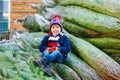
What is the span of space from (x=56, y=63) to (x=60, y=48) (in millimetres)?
194

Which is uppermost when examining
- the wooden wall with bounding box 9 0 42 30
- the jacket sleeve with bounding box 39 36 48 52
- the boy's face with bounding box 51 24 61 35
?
the boy's face with bounding box 51 24 61 35

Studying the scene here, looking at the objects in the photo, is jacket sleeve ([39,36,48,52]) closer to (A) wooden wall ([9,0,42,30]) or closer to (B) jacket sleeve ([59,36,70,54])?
(B) jacket sleeve ([59,36,70,54])

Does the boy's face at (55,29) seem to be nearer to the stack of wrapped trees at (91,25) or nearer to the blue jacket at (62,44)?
the blue jacket at (62,44)

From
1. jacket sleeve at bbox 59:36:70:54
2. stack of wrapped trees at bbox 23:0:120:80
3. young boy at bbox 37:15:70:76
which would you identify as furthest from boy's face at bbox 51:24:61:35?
stack of wrapped trees at bbox 23:0:120:80

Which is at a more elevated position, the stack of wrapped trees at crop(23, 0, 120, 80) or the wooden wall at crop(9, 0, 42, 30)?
the stack of wrapped trees at crop(23, 0, 120, 80)

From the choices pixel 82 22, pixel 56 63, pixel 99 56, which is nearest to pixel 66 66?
pixel 56 63

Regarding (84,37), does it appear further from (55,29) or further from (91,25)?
(55,29)

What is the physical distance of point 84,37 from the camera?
20.6 feet

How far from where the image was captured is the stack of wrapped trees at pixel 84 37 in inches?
215

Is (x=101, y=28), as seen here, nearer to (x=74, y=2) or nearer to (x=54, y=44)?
(x=74, y=2)

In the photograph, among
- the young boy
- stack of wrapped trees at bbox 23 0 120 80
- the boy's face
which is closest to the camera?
the young boy

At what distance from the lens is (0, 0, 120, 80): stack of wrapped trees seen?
17.9 ft

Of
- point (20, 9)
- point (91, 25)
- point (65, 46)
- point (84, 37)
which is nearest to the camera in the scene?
point (65, 46)

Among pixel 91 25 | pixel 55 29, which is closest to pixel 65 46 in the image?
pixel 55 29
